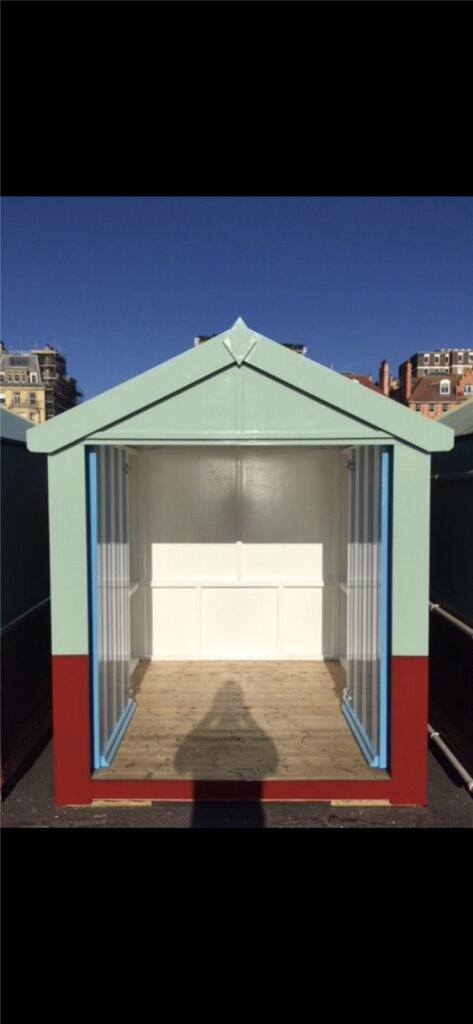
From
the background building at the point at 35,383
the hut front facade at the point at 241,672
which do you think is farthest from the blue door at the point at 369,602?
the background building at the point at 35,383

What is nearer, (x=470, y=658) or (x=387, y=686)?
(x=387, y=686)

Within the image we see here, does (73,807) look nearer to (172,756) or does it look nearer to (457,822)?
(172,756)

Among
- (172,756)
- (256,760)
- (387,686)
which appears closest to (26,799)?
(172,756)

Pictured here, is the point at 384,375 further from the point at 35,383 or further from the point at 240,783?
the point at 240,783

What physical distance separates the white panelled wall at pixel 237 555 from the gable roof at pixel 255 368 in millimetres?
2537

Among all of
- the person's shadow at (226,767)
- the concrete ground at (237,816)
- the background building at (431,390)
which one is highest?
the background building at (431,390)

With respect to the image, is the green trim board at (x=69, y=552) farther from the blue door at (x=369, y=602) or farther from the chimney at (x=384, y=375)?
the chimney at (x=384, y=375)

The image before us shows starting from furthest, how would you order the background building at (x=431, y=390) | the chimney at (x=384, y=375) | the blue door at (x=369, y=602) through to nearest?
the background building at (x=431, y=390)
the chimney at (x=384, y=375)
the blue door at (x=369, y=602)

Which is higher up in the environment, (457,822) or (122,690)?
(122,690)

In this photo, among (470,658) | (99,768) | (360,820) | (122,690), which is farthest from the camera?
(122,690)

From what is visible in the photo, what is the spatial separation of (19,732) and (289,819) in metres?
2.40

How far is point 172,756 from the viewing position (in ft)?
15.7

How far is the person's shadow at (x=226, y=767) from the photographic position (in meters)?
4.35

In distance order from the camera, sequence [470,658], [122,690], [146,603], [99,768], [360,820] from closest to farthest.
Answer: [360,820] → [99,768] → [470,658] → [122,690] → [146,603]
